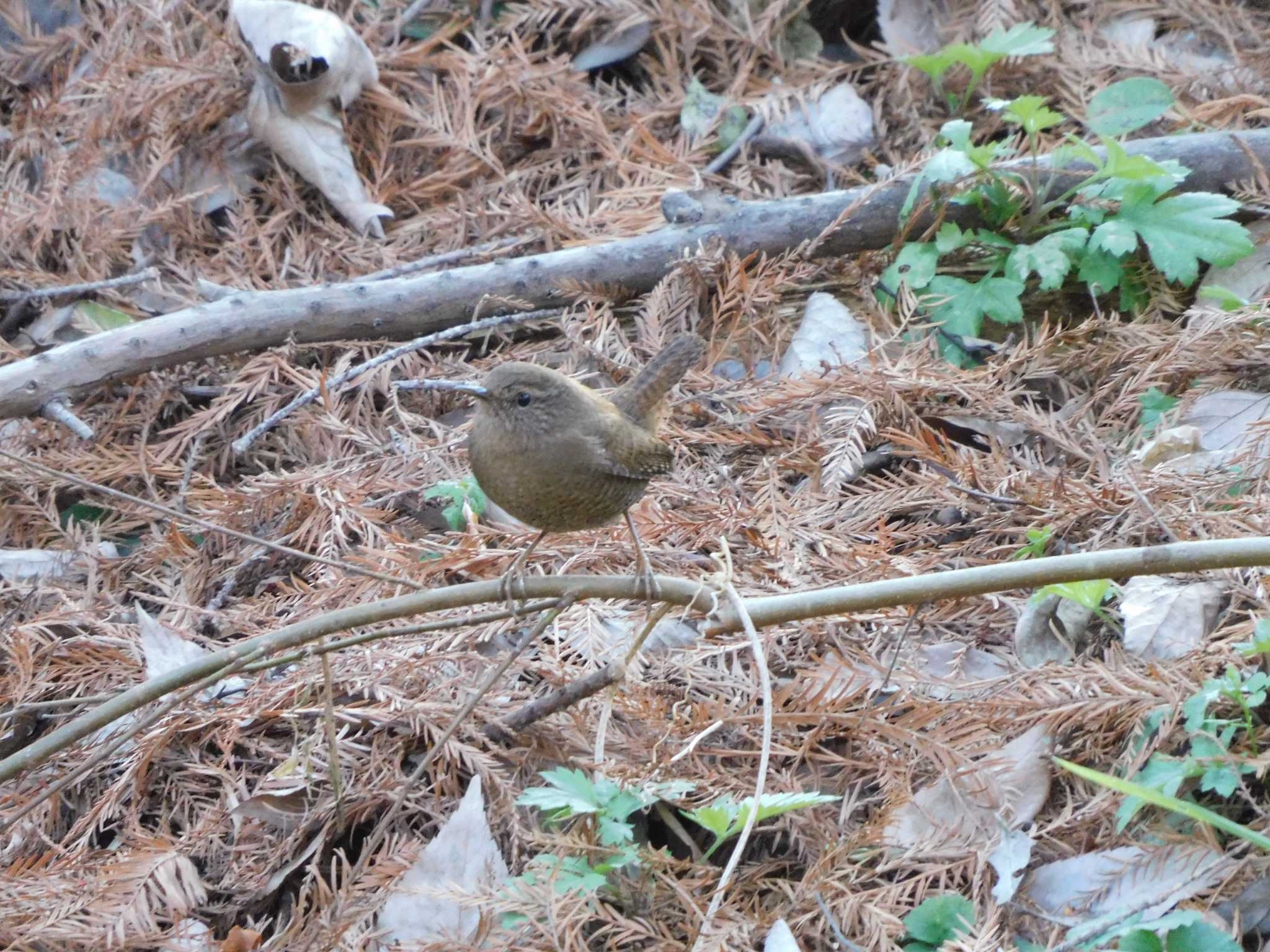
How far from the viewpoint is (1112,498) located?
350 cm

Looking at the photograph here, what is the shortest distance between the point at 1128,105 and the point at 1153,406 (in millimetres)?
1523

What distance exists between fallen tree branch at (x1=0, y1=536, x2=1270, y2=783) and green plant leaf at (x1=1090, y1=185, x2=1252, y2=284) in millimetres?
1815

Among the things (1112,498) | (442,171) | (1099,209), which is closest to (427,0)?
(442,171)

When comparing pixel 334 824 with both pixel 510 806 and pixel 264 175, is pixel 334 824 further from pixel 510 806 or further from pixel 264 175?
pixel 264 175

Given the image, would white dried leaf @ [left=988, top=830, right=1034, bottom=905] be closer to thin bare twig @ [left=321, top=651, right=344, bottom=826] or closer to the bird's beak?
thin bare twig @ [left=321, top=651, right=344, bottom=826]

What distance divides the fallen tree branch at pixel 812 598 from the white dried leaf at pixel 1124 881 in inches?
24.6

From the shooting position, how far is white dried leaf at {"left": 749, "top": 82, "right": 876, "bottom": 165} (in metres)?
5.34

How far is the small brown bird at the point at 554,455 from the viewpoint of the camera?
3.30 metres

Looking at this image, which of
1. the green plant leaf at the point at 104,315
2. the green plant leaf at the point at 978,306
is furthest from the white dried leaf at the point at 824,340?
the green plant leaf at the point at 104,315

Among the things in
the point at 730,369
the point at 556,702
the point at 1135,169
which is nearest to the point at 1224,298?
the point at 1135,169

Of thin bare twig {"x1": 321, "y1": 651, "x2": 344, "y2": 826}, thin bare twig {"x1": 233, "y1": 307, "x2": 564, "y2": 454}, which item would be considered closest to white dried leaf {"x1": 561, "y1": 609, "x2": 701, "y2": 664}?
thin bare twig {"x1": 321, "y1": 651, "x2": 344, "y2": 826}

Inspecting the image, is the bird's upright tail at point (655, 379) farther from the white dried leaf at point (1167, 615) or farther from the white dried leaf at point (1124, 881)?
the white dried leaf at point (1124, 881)

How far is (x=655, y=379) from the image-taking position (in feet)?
12.6

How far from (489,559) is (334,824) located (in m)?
0.89
